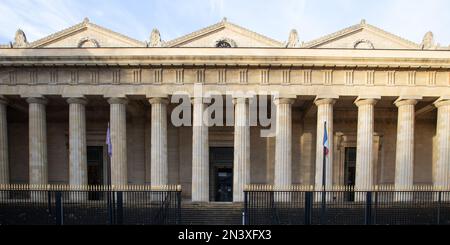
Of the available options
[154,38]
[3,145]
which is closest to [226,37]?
[154,38]

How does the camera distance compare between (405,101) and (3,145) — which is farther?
(3,145)

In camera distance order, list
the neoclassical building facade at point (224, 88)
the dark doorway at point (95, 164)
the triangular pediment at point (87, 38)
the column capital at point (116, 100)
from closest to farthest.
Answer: the neoclassical building facade at point (224, 88) → the column capital at point (116, 100) → the triangular pediment at point (87, 38) → the dark doorway at point (95, 164)

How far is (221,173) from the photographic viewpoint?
21.7 metres

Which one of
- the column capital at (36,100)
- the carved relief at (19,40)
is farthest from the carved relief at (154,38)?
the carved relief at (19,40)

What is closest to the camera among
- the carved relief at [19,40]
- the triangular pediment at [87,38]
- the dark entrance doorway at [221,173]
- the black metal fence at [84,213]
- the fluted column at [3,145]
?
the black metal fence at [84,213]

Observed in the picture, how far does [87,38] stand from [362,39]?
19967 mm

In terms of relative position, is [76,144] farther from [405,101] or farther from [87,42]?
[405,101]

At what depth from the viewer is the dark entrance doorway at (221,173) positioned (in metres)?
21.4

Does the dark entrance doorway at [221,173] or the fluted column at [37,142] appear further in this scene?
the dark entrance doorway at [221,173]

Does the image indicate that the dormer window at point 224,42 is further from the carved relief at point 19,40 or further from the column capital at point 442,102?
the column capital at point 442,102

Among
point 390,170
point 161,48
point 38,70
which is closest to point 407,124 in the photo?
point 390,170

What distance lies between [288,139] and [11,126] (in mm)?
20253

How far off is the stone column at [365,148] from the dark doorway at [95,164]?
17.7 metres

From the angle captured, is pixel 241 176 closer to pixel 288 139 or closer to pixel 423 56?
pixel 288 139
